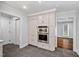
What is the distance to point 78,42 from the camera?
9.48 ft

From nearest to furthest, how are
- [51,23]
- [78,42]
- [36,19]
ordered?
[78,42] → [51,23] → [36,19]

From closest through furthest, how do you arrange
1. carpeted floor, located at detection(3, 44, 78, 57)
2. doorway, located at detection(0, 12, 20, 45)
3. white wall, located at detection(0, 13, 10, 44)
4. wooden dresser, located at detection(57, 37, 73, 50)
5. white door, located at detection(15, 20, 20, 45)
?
carpeted floor, located at detection(3, 44, 78, 57)
white wall, located at detection(0, 13, 10, 44)
wooden dresser, located at detection(57, 37, 73, 50)
doorway, located at detection(0, 12, 20, 45)
white door, located at detection(15, 20, 20, 45)

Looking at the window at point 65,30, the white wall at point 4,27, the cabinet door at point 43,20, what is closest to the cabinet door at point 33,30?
the cabinet door at point 43,20

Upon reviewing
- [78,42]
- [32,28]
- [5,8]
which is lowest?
[78,42]

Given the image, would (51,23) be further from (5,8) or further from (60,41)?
(5,8)

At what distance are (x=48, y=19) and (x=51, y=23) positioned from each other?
0.26 meters

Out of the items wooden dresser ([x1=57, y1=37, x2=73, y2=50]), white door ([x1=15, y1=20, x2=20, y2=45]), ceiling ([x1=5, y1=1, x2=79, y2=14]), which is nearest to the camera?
ceiling ([x1=5, y1=1, x2=79, y2=14])

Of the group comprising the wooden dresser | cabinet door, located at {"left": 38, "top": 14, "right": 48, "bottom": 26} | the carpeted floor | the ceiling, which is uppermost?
the ceiling

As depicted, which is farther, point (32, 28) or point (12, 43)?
point (12, 43)

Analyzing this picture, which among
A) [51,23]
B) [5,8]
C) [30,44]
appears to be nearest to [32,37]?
[30,44]

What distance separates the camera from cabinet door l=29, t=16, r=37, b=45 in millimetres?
3888

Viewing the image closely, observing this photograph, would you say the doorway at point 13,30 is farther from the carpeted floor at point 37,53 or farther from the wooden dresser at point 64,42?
the wooden dresser at point 64,42

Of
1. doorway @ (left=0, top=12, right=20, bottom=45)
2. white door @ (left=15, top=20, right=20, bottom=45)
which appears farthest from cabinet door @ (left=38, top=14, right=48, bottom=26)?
white door @ (left=15, top=20, right=20, bottom=45)

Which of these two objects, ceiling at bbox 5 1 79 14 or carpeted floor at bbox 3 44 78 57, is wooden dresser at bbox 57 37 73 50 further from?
ceiling at bbox 5 1 79 14
